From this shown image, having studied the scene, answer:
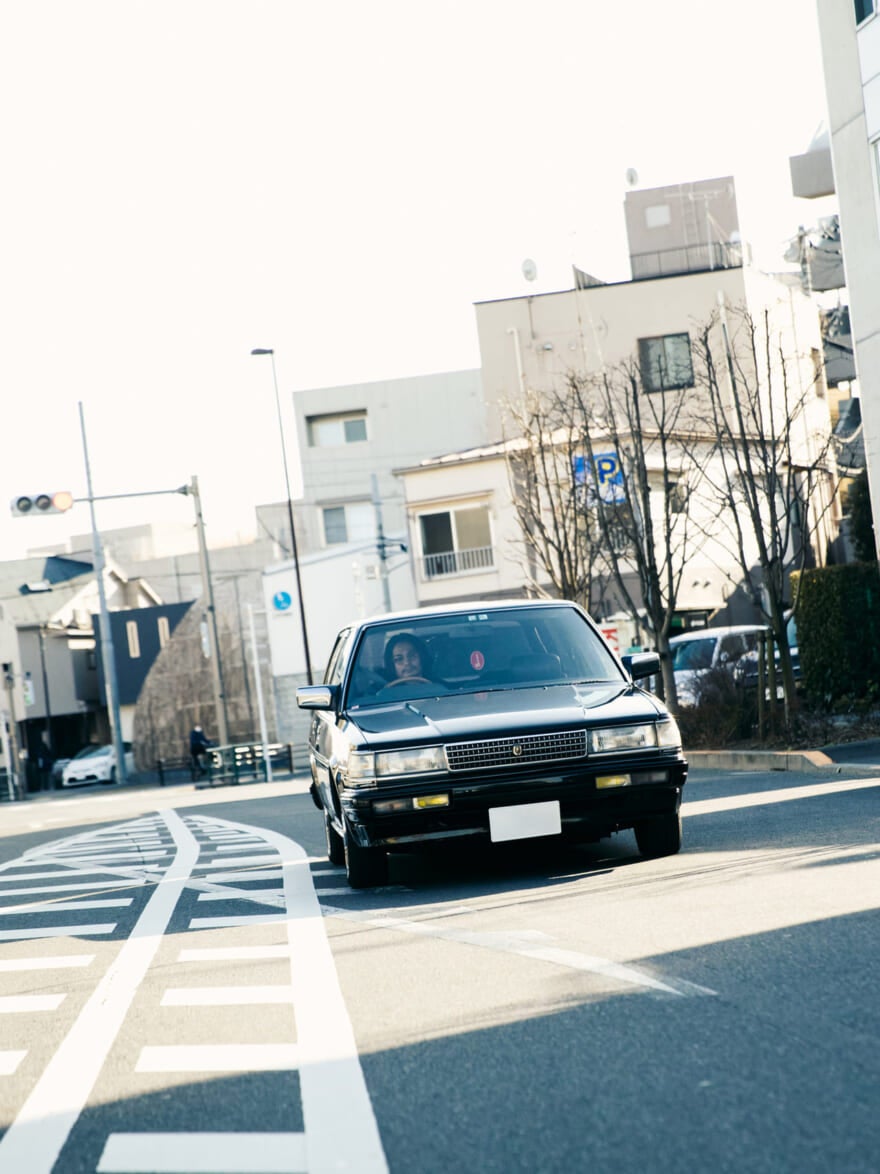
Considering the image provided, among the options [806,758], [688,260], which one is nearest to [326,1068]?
[806,758]

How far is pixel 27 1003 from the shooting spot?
6.34 meters

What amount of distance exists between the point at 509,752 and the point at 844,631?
36.8 feet

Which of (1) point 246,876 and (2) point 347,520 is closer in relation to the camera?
(1) point 246,876

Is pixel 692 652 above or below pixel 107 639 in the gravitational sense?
below

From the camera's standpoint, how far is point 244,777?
39.7 meters

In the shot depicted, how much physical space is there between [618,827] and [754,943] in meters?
2.81

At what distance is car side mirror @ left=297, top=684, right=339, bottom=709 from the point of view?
9766 mm

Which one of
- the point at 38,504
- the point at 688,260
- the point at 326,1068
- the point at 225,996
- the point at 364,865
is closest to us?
the point at 326,1068

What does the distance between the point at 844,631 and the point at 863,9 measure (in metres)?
8.21

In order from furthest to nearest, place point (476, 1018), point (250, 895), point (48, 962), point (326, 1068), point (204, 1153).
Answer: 1. point (250, 895)
2. point (48, 962)
3. point (476, 1018)
4. point (326, 1068)
5. point (204, 1153)

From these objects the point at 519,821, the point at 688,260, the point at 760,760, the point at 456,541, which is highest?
the point at 688,260

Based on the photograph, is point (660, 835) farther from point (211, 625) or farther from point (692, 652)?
point (211, 625)

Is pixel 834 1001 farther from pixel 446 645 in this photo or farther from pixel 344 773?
pixel 446 645

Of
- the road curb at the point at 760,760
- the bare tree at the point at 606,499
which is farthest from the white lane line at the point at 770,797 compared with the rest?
the bare tree at the point at 606,499
